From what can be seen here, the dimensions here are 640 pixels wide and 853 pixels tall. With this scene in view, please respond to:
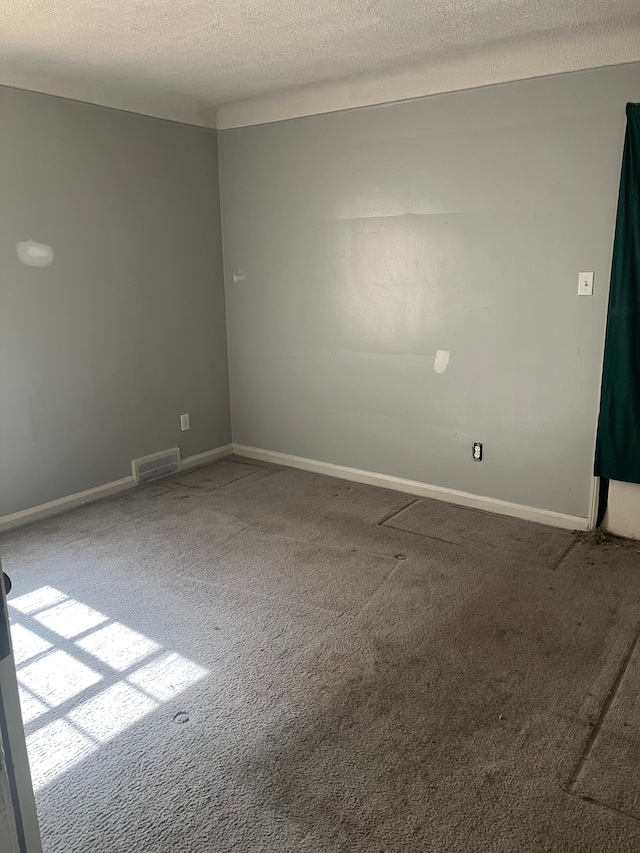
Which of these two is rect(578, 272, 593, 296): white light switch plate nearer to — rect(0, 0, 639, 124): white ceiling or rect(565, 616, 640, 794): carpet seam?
rect(0, 0, 639, 124): white ceiling

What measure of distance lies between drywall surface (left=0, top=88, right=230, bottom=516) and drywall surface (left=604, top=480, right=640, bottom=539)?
2.75 meters

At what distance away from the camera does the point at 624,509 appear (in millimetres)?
3402

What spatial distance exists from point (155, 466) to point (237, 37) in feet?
8.49

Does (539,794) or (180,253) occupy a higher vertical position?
(180,253)

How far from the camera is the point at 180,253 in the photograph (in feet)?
14.5

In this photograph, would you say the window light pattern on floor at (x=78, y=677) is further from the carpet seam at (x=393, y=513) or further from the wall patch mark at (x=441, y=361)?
the wall patch mark at (x=441, y=361)

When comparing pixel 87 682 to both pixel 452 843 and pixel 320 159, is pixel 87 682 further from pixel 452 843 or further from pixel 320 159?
pixel 320 159

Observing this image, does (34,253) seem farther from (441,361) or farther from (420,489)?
(420,489)

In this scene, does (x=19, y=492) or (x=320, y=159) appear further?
(x=320, y=159)

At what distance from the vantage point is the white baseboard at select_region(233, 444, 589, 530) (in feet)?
11.9

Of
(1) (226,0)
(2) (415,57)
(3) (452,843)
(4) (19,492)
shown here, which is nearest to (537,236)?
(2) (415,57)

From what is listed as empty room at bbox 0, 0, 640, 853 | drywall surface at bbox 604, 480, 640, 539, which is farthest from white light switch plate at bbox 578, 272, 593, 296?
drywall surface at bbox 604, 480, 640, 539

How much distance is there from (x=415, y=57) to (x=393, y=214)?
81 centimetres

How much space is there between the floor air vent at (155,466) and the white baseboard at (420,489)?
0.60 meters
